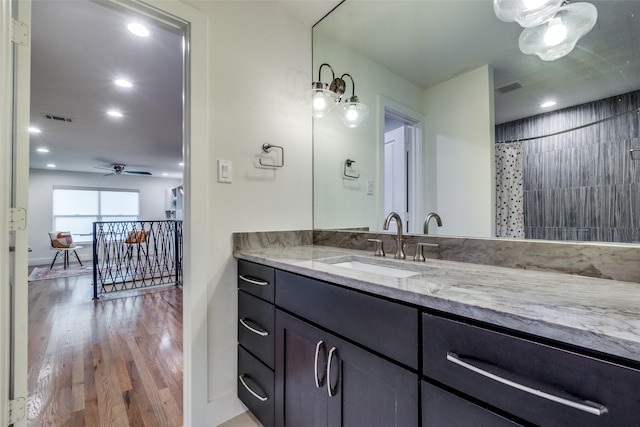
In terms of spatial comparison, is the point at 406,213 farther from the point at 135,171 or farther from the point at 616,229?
the point at 135,171

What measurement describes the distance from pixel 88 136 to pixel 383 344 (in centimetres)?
510

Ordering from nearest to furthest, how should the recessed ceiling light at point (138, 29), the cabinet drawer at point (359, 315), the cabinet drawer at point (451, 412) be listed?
the cabinet drawer at point (451, 412)
the cabinet drawer at point (359, 315)
the recessed ceiling light at point (138, 29)

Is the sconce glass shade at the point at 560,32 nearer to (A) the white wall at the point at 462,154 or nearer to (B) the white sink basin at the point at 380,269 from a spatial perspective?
(A) the white wall at the point at 462,154

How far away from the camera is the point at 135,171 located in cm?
712

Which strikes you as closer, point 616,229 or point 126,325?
point 616,229

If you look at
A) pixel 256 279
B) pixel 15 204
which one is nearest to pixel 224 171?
pixel 256 279

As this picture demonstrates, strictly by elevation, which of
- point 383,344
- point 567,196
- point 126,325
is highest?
point 567,196

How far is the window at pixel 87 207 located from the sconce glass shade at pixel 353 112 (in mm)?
→ 7407

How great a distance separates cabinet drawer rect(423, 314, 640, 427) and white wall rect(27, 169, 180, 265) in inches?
348

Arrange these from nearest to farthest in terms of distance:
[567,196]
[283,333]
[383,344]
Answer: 1. [383,344]
2. [567,196]
3. [283,333]

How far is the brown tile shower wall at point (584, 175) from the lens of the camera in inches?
35.9

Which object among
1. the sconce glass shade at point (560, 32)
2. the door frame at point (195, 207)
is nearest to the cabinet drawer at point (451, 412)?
the door frame at point (195, 207)

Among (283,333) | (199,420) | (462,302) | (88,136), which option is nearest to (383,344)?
(462,302)

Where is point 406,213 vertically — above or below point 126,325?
above
